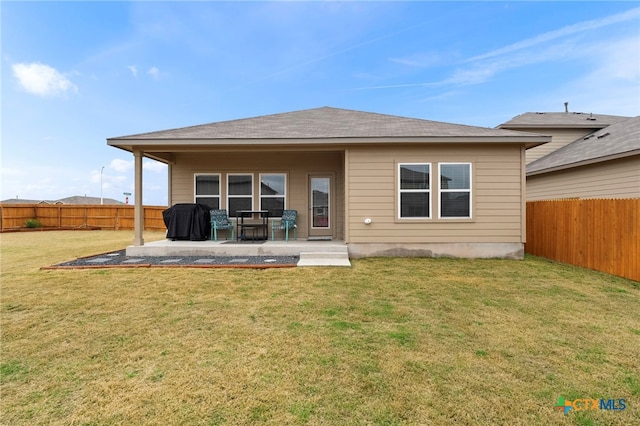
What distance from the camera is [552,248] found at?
696cm

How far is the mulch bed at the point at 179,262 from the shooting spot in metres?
5.78

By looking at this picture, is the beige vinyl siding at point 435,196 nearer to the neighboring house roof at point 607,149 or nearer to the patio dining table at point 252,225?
the patio dining table at point 252,225

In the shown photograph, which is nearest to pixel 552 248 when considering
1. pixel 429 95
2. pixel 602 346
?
pixel 602 346

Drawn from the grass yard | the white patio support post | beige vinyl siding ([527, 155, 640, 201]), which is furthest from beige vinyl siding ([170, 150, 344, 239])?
beige vinyl siding ([527, 155, 640, 201])

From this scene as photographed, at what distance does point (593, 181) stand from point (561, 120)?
253 inches

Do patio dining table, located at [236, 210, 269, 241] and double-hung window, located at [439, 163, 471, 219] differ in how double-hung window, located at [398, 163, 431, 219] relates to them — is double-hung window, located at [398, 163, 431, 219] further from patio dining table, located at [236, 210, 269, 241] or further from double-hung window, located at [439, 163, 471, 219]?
patio dining table, located at [236, 210, 269, 241]

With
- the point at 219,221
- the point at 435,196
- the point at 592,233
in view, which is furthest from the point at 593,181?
the point at 219,221

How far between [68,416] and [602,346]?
4.09 m

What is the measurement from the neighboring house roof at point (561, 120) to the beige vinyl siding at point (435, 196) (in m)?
7.68

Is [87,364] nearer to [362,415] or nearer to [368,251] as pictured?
[362,415]

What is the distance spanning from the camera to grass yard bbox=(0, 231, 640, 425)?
5.76ft

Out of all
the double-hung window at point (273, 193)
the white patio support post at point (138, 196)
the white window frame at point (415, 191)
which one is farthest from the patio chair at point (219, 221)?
the white window frame at point (415, 191)

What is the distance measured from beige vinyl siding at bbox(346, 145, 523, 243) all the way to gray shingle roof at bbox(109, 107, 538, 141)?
0.36 metres

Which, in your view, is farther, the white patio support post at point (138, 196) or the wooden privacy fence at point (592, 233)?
the white patio support post at point (138, 196)
